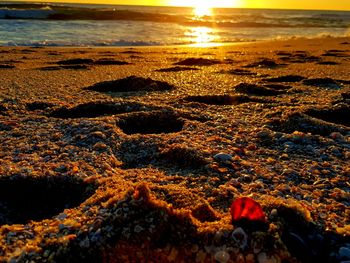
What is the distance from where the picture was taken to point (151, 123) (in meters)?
3.54

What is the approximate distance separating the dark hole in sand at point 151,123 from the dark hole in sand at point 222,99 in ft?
3.02

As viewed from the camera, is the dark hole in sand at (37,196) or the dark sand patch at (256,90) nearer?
the dark hole in sand at (37,196)

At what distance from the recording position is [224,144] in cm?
296

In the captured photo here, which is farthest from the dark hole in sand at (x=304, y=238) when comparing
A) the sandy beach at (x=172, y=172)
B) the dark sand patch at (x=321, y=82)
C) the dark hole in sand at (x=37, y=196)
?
the dark sand patch at (x=321, y=82)

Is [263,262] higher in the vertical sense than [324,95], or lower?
higher

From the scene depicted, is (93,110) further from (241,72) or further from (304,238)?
(241,72)

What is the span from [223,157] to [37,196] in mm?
1219

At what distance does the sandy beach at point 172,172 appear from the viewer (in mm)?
1604

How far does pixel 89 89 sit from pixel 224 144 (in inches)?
108

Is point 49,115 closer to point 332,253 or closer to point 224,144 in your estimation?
point 224,144

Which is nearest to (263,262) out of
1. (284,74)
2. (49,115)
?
(49,115)

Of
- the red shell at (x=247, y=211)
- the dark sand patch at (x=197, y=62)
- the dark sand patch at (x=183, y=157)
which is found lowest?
the dark sand patch at (x=197, y=62)

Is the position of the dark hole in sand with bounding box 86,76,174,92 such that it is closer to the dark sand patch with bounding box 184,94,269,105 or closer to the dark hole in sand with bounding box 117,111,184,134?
the dark sand patch with bounding box 184,94,269,105

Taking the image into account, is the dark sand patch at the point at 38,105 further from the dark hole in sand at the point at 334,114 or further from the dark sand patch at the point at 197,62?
the dark sand patch at the point at 197,62
